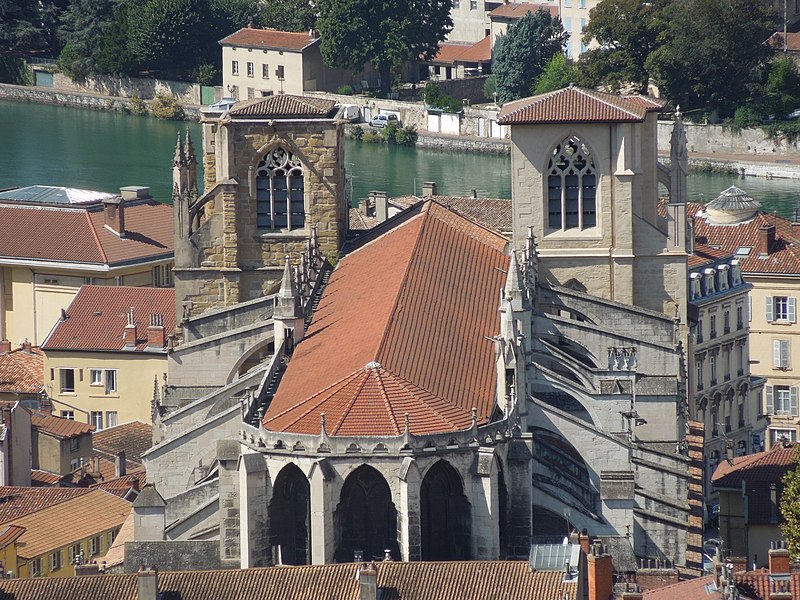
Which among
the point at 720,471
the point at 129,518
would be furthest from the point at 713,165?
the point at 129,518

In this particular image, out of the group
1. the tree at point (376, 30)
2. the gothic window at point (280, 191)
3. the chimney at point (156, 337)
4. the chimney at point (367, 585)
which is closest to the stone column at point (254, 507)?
the chimney at point (367, 585)

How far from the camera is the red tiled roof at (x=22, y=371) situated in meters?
101

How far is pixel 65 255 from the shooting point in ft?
374

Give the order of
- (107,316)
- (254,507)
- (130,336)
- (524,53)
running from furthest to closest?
(524,53), (107,316), (130,336), (254,507)

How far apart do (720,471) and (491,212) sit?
2064 cm

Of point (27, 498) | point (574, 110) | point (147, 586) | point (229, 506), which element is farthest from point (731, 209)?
point (147, 586)

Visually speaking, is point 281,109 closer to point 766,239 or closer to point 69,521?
point 69,521

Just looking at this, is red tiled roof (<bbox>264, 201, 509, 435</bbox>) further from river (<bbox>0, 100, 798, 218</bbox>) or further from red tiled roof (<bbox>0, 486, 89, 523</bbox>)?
river (<bbox>0, 100, 798, 218</bbox>)

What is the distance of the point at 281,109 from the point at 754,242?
28.4 metres

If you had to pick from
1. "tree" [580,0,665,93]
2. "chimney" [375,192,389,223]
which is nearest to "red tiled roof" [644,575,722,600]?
"chimney" [375,192,389,223]

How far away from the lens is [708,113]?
583ft

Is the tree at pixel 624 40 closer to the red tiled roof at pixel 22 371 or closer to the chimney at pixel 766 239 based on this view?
the chimney at pixel 766 239

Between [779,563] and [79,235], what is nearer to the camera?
[779,563]

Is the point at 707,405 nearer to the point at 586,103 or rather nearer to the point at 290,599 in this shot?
the point at 586,103
